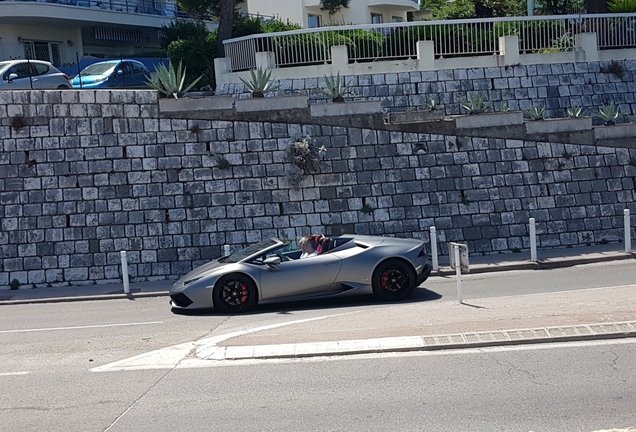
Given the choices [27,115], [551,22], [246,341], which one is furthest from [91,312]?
[551,22]

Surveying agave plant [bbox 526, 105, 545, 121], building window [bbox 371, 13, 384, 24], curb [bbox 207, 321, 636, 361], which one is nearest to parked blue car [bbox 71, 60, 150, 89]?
agave plant [bbox 526, 105, 545, 121]

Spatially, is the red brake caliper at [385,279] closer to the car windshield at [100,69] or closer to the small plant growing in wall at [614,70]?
the small plant growing in wall at [614,70]

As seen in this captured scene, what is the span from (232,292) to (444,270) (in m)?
5.19

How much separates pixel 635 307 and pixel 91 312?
866 centimetres

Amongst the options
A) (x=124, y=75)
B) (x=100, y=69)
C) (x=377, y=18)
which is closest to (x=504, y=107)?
(x=124, y=75)

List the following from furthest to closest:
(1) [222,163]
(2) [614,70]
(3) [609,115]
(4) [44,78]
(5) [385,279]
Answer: (4) [44,78] < (2) [614,70] < (3) [609,115] < (1) [222,163] < (5) [385,279]

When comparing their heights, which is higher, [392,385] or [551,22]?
[551,22]

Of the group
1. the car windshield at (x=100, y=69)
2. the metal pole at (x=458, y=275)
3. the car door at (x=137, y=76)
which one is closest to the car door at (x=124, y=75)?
the car door at (x=137, y=76)

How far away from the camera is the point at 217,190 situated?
1764 centimetres

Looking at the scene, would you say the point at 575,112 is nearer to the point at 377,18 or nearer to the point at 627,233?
the point at 627,233

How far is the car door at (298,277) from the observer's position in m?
12.3

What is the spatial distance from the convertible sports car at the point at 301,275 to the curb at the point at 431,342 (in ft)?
9.78

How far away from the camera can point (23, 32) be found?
35.0 metres

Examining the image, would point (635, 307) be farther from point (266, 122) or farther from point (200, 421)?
point (266, 122)
